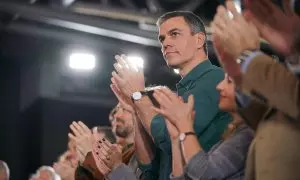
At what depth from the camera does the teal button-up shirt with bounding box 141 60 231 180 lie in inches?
73.2

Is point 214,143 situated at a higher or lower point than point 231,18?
lower

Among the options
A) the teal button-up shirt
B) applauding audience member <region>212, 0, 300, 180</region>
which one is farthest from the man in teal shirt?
applauding audience member <region>212, 0, 300, 180</region>

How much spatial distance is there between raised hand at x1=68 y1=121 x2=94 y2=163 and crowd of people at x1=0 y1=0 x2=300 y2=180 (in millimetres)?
68

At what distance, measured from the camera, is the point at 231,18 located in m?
1.46

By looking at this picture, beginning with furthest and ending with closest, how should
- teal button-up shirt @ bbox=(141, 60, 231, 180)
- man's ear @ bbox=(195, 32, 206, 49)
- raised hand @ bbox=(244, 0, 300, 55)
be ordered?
man's ear @ bbox=(195, 32, 206, 49) → teal button-up shirt @ bbox=(141, 60, 231, 180) → raised hand @ bbox=(244, 0, 300, 55)

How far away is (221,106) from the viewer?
1668 millimetres

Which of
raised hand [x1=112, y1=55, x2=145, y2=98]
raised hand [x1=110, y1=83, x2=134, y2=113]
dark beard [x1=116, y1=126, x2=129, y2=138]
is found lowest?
dark beard [x1=116, y1=126, x2=129, y2=138]

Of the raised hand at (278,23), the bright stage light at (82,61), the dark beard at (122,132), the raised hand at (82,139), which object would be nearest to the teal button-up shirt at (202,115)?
the raised hand at (278,23)

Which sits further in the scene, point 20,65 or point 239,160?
point 20,65

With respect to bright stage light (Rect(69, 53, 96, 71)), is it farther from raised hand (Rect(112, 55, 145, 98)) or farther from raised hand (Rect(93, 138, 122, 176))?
raised hand (Rect(112, 55, 145, 98))

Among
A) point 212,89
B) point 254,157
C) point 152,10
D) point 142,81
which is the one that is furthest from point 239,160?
point 152,10

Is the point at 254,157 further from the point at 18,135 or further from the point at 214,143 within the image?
the point at 18,135

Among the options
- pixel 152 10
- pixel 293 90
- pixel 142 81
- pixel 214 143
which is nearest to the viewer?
pixel 293 90

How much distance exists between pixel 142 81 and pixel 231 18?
25.6 inches
